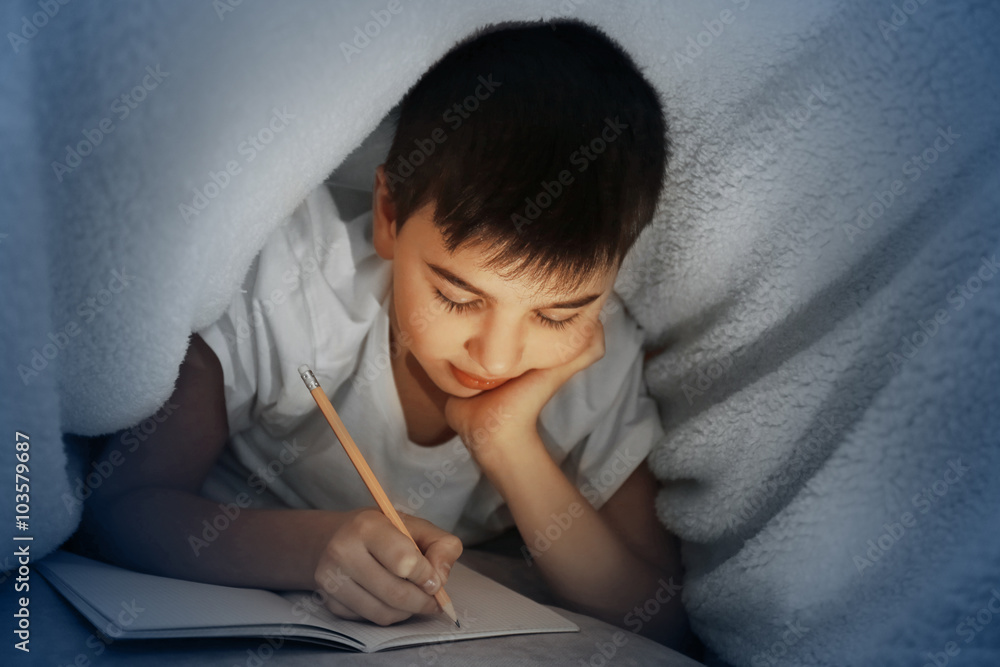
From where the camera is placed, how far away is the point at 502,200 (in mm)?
508

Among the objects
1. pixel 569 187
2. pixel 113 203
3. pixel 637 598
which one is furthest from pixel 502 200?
pixel 637 598

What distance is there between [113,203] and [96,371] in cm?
11
